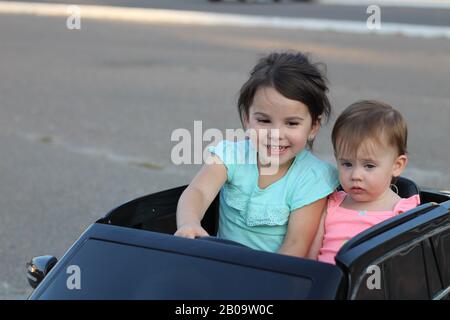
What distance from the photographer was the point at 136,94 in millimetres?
11977

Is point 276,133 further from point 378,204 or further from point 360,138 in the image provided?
point 378,204

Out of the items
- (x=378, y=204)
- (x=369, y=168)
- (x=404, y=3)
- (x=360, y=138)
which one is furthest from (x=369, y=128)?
(x=404, y=3)

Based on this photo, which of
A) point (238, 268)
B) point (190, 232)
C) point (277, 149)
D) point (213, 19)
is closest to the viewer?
point (238, 268)

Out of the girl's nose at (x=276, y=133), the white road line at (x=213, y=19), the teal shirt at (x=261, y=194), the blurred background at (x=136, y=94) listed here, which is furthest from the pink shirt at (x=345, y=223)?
the white road line at (x=213, y=19)

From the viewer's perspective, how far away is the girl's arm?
305cm

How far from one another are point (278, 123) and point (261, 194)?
327 millimetres

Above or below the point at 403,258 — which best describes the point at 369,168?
above

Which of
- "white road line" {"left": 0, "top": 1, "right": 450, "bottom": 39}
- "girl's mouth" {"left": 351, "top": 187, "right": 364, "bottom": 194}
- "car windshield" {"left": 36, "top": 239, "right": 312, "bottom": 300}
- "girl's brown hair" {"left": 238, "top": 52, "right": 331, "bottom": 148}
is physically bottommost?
"car windshield" {"left": 36, "top": 239, "right": 312, "bottom": 300}

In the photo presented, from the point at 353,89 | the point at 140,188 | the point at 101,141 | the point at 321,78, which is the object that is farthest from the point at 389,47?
the point at 321,78

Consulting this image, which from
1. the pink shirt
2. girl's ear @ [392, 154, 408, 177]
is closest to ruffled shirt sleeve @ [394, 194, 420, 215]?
the pink shirt

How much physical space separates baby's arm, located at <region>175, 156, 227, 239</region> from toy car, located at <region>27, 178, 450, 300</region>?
0.94ft

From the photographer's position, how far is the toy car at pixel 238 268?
2.36 metres

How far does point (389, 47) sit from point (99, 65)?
652 cm

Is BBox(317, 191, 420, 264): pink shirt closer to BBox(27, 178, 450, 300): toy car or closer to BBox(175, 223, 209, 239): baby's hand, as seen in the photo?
BBox(27, 178, 450, 300): toy car
